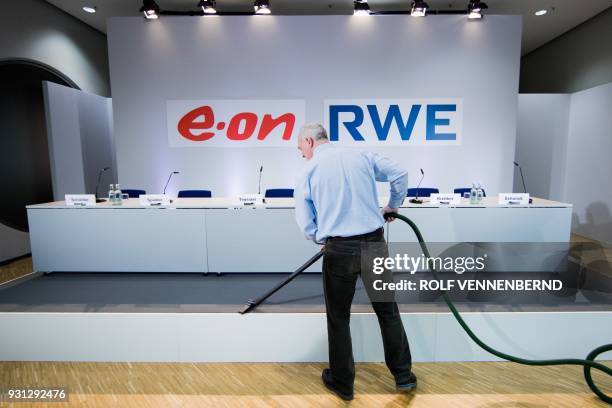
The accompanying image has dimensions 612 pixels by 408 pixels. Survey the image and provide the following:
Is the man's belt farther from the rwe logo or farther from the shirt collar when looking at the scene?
the rwe logo

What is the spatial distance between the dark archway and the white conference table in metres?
2.23

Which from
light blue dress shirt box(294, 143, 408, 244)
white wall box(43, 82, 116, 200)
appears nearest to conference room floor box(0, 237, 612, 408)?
light blue dress shirt box(294, 143, 408, 244)

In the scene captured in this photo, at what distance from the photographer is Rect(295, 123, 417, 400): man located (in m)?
1.71

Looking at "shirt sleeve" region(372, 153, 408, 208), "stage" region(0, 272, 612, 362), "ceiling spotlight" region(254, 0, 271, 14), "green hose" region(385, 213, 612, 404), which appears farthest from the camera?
"ceiling spotlight" region(254, 0, 271, 14)

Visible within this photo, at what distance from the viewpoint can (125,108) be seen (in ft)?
17.0

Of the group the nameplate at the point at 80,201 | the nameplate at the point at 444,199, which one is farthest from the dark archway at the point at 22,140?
the nameplate at the point at 444,199

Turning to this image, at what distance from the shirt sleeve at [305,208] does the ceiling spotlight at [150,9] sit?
4.54 m

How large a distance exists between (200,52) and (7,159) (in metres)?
3.03

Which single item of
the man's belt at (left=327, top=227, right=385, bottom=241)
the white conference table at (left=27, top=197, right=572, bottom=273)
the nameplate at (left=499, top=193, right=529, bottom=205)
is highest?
the nameplate at (left=499, top=193, right=529, bottom=205)

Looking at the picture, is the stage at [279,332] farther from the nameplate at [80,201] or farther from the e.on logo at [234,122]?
the e.on logo at [234,122]

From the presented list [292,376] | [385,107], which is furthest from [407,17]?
[292,376]

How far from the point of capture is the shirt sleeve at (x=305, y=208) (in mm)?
1753

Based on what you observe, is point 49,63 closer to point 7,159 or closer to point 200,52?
point 7,159

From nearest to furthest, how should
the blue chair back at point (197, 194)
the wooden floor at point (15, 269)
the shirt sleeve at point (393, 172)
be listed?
the shirt sleeve at point (393, 172) → the wooden floor at point (15, 269) → the blue chair back at point (197, 194)
